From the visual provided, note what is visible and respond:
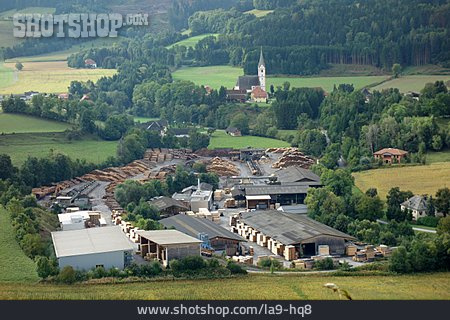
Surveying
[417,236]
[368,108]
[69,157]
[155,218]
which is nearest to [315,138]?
[368,108]

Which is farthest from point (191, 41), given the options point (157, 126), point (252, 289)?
point (252, 289)

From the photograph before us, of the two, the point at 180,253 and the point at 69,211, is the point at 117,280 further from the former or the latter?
the point at 69,211

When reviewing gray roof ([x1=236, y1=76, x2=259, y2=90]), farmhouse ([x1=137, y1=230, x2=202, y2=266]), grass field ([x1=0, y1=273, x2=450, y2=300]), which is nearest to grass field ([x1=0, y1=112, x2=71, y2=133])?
gray roof ([x1=236, y1=76, x2=259, y2=90])

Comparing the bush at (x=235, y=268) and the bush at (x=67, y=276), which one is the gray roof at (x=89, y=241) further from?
the bush at (x=235, y=268)

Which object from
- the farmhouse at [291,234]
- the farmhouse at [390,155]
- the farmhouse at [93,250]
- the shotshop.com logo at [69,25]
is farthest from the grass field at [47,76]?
the farmhouse at [93,250]

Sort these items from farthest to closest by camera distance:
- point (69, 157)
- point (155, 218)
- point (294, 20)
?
point (294, 20) < point (69, 157) < point (155, 218)

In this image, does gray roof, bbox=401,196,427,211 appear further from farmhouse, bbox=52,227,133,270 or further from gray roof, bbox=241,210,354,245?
farmhouse, bbox=52,227,133,270

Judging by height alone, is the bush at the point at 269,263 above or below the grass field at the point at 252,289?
below
